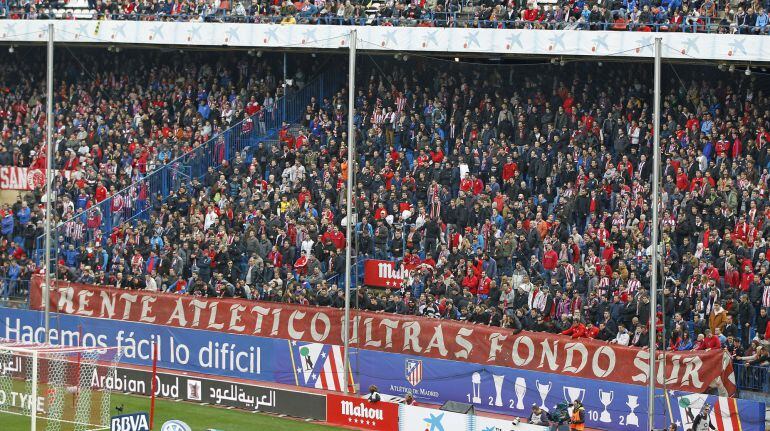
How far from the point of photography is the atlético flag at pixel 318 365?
32562mm

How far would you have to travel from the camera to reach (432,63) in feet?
136

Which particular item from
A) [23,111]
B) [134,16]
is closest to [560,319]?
[134,16]

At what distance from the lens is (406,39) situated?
127 ft

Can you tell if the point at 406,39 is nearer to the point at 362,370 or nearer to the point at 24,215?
the point at 362,370

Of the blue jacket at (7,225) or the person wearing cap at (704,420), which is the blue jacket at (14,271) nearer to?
the blue jacket at (7,225)

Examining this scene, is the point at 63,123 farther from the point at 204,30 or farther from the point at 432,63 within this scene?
the point at 432,63

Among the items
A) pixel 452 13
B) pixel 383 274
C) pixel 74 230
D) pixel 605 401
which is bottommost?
pixel 605 401

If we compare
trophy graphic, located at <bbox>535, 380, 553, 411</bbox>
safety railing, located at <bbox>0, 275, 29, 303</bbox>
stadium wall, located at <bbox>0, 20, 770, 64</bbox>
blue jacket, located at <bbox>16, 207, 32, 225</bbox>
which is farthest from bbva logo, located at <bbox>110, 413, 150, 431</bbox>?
blue jacket, located at <bbox>16, 207, 32, 225</bbox>

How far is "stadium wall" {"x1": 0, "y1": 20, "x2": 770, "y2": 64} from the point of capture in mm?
34219

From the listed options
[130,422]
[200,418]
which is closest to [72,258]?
[200,418]

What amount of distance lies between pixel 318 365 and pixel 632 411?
297 inches

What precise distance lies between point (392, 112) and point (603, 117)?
247 inches

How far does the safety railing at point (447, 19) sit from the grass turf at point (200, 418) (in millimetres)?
12134

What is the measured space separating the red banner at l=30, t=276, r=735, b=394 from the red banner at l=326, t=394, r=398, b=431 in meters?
1.92
